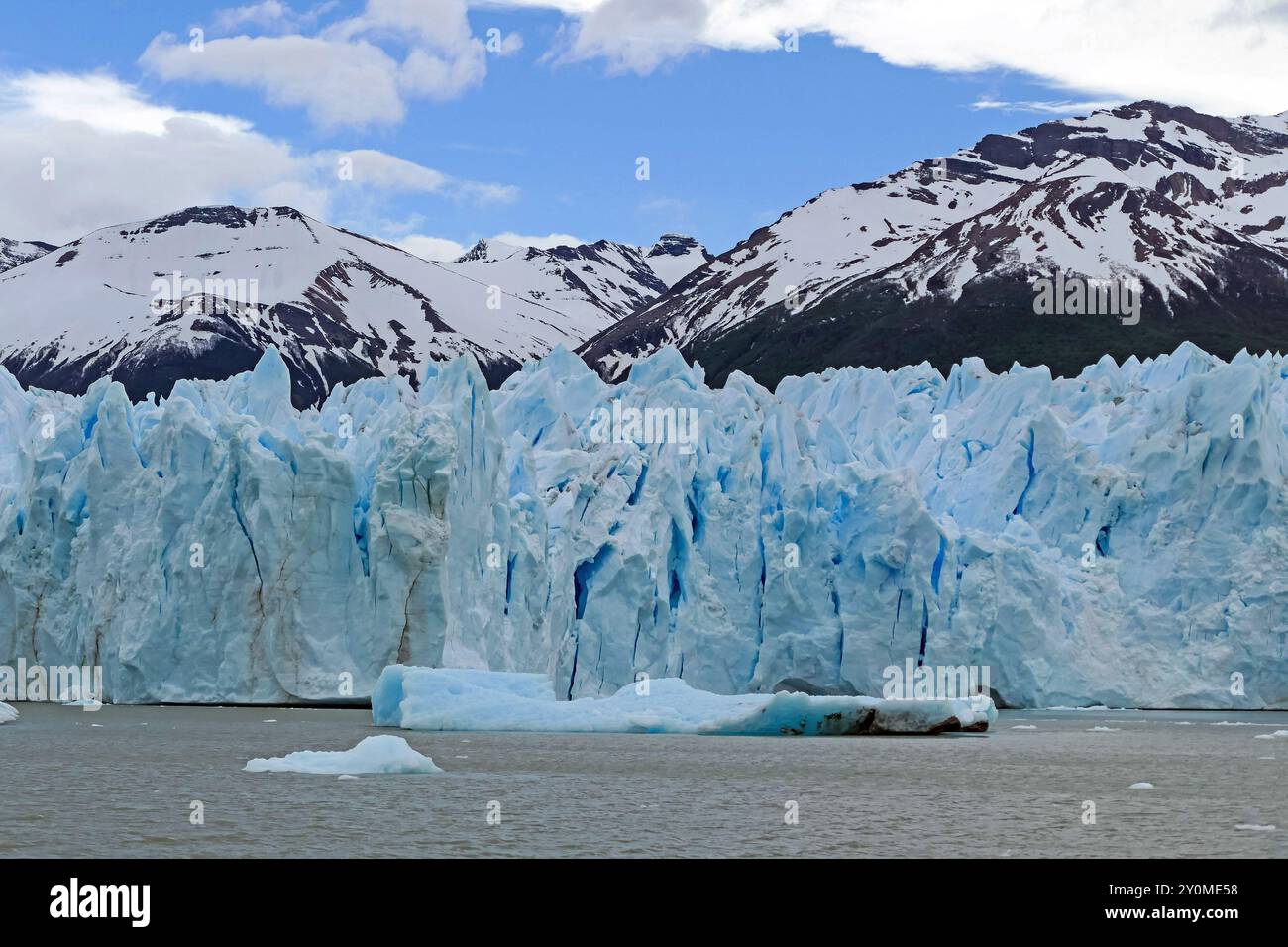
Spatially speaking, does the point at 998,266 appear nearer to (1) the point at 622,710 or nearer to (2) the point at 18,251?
(1) the point at 622,710

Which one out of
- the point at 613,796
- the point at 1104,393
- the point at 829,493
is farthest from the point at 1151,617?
the point at 613,796

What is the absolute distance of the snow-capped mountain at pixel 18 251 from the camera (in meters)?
178

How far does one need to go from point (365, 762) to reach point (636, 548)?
12.4 m

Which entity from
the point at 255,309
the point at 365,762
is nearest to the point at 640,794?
the point at 365,762

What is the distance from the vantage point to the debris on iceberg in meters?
24.1

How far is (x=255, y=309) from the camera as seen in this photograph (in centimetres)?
11506

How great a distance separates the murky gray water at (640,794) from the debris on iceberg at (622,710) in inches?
11.9

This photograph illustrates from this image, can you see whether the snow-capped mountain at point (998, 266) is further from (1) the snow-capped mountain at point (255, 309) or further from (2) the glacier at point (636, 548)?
(2) the glacier at point (636, 548)

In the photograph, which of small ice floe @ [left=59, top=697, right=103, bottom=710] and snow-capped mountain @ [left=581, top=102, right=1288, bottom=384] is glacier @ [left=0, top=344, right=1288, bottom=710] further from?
snow-capped mountain @ [left=581, top=102, right=1288, bottom=384]

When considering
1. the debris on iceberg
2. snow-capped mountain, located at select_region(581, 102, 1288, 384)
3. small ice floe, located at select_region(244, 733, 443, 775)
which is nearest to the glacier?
the debris on iceberg

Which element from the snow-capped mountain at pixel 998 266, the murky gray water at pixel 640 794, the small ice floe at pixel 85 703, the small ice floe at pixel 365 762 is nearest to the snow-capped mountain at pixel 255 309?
the snow-capped mountain at pixel 998 266

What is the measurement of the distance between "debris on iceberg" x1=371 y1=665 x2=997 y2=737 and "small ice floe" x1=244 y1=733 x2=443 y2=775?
561 cm

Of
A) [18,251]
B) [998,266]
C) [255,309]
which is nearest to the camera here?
[998,266]
